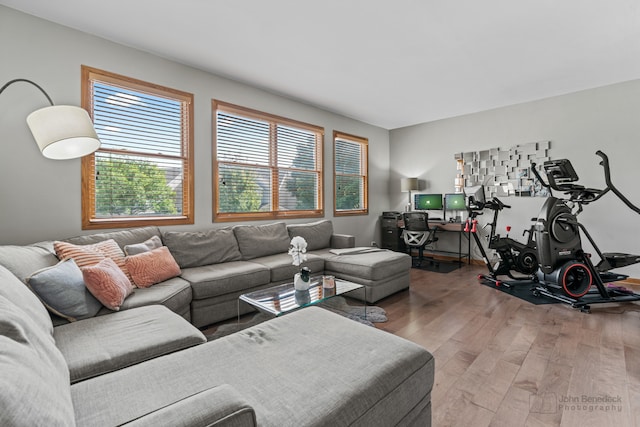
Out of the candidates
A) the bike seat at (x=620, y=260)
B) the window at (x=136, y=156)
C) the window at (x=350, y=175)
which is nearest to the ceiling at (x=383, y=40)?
the window at (x=136, y=156)

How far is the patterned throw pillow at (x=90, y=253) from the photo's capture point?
2182mm

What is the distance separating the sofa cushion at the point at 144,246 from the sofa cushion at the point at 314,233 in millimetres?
1737

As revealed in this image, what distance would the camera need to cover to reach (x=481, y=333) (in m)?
2.58

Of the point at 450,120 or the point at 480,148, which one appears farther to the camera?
the point at 450,120

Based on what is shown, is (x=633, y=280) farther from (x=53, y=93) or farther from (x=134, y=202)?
(x=53, y=93)

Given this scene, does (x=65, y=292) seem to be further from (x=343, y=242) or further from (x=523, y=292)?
(x=523, y=292)

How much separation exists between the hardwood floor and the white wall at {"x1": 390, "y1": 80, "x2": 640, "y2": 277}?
4.65 ft

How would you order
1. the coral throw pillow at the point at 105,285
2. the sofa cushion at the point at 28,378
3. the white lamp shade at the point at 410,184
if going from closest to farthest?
the sofa cushion at the point at 28,378, the coral throw pillow at the point at 105,285, the white lamp shade at the point at 410,184

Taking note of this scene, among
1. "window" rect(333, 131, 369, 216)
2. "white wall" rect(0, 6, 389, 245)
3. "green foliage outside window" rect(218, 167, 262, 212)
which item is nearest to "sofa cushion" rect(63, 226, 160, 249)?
"white wall" rect(0, 6, 389, 245)

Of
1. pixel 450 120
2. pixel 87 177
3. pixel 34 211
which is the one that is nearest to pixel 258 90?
pixel 87 177

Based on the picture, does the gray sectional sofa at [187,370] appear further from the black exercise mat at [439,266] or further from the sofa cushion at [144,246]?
the black exercise mat at [439,266]

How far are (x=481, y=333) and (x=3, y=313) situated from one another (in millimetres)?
2987

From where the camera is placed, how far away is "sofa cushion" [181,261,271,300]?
262cm

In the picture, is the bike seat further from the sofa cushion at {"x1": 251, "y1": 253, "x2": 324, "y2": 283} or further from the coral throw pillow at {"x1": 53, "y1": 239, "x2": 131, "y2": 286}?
the coral throw pillow at {"x1": 53, "y1": 239, "x2": 131, "y2": 286}
